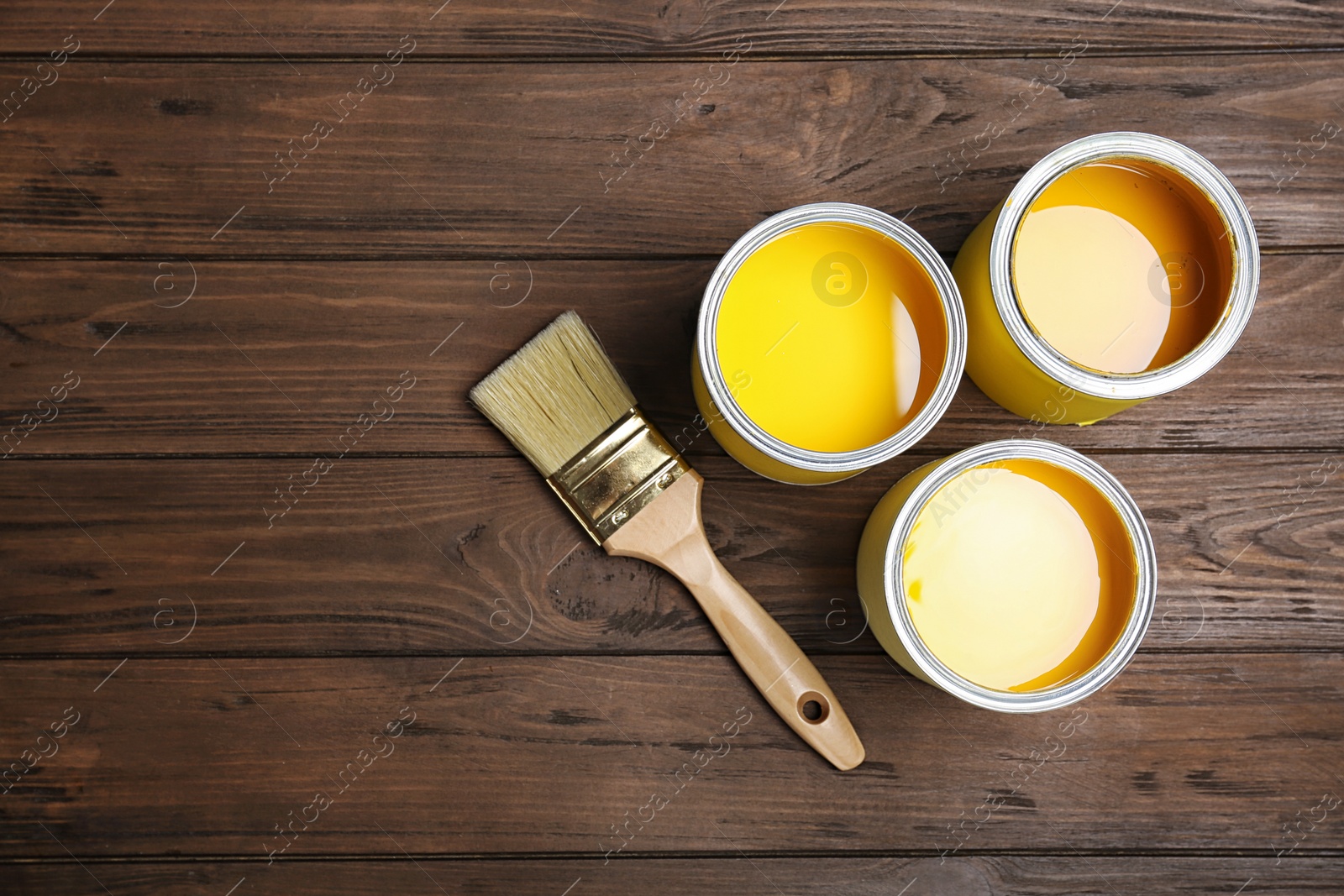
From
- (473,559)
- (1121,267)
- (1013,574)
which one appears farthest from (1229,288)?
(473,559)

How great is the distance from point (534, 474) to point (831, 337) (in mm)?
331

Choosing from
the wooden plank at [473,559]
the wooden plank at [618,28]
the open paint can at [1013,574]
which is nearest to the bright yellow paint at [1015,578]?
the open paint can at [1013,574]

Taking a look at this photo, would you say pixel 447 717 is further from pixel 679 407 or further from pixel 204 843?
pixel 679 407

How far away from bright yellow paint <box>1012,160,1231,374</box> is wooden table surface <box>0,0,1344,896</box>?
11 cm

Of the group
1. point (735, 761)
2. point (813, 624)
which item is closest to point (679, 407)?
point (813, 624)

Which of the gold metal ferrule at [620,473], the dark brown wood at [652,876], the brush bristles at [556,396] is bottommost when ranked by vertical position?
the dark brown wood at [652,876]

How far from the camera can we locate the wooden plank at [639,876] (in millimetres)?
799

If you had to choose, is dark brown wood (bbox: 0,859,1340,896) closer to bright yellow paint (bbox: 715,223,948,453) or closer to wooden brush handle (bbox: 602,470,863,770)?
wooden brush handle (bbox: 602,470,863,770)

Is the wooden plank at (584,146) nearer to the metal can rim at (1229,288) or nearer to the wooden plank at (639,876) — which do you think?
the metal can rim at (1229,288)

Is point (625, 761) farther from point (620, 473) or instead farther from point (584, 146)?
point (584, 146)

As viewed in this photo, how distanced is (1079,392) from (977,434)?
0.50ft

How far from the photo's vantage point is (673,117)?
0.84 metres

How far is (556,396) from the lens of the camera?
2.58 feet

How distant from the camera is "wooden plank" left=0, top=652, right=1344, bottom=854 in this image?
0.80 meters
